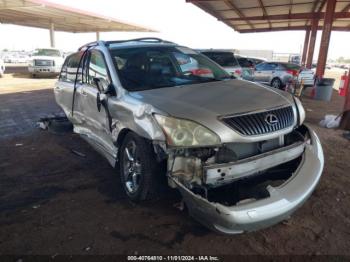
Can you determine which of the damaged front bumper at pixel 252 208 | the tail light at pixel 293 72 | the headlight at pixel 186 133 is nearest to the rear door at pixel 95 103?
the headlight at pixel 186 133

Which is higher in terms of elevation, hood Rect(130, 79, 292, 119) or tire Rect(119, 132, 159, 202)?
hood Rect(130, 79, 292, 119)

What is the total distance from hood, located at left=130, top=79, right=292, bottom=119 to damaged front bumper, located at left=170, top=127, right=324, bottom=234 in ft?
2.18

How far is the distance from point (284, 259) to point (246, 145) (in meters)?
1.01

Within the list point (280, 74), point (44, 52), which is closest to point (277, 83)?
point (280, 74)

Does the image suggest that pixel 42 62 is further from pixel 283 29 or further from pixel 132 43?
pixel 283 29

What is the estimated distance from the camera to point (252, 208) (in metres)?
2.42

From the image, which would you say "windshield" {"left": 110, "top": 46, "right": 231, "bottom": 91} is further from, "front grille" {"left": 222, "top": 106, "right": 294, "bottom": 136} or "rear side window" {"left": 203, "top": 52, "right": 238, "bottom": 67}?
"rear side window" {"left": 203, "top": 52, "right": 238, "bottom": 67}

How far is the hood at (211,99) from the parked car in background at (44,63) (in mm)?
19574

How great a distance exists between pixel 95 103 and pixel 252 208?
2.68 meters

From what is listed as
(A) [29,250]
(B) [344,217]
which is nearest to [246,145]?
(B) [344,217]

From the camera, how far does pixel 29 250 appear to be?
9.17 ft

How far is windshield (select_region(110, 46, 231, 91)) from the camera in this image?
373cm

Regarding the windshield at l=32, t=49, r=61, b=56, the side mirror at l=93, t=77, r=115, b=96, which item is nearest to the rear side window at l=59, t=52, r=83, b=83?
the side mirror at l=93, t=77, r=115, b=96

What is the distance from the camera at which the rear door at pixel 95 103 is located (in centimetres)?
402
